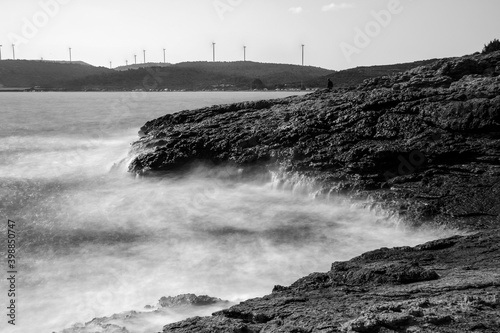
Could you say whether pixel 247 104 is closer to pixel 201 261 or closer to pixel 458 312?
pixel 201 261

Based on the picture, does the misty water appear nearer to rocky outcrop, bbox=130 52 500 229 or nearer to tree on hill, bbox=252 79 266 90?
rocky outcrop, bbox=130 52 500 229

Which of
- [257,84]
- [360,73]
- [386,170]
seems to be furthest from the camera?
[257,84]

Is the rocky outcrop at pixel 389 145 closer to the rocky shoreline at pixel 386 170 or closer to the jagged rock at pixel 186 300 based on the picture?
the rocky shoreline at pixel 386 170

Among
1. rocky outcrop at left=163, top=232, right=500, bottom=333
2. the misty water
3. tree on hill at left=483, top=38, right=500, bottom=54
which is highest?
tree on hill at left=483, top=38, right=500, bottom=54

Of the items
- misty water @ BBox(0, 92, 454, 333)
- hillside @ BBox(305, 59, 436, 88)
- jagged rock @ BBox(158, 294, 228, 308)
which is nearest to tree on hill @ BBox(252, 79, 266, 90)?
hillside @ BBox(305, 59, 436, 88)

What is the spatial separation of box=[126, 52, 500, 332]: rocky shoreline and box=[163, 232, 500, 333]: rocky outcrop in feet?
0.07

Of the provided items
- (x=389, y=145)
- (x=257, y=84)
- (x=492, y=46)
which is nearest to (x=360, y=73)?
(x=257, y=84)

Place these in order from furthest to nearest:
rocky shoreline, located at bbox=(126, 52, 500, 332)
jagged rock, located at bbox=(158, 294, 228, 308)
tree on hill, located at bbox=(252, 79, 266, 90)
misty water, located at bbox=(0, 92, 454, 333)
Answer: tree on hill, located at bbox=(252, 79, 266, 90)
misty water, located at bbox=(0, 92, 454, 333)
jagged rock, located at bbox=(158, 294, 228, 308)
rocky shoreline, located at bbox=(126, 52, 500, 332)

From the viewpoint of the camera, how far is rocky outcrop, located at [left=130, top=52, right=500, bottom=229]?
1605 centimetres

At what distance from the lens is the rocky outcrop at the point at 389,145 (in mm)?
16047

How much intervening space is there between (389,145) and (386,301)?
13000mm

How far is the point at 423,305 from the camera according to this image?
20.4 ft

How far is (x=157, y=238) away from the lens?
51.8 ft

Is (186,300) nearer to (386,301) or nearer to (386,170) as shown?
(386,301)
